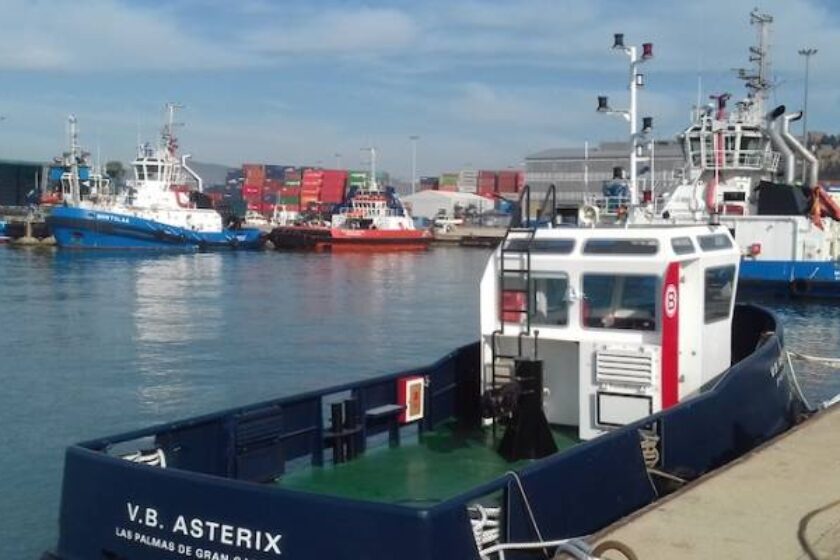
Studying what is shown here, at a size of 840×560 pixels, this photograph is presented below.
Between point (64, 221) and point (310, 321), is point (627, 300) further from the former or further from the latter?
point (64, 221)

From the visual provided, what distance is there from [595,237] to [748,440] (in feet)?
7.36

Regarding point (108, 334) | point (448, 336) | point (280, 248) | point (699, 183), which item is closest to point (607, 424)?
point (448, 336)

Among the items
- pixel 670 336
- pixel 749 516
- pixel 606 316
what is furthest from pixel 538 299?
pixel 749 516

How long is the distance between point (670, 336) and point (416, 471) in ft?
7.74

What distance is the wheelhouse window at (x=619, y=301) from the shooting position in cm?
790

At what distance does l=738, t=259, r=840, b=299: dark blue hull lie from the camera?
32.0 m

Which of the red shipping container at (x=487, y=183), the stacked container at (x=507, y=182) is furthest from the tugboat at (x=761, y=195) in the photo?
the red shipping container at (x=487, y=183)

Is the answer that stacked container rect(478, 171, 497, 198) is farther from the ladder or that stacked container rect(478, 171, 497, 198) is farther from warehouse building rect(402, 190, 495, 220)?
the ladder

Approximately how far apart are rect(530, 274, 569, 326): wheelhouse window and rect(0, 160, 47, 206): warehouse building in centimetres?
12297

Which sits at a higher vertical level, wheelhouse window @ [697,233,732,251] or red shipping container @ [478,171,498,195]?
red shipping container @ [478,171,498,195]

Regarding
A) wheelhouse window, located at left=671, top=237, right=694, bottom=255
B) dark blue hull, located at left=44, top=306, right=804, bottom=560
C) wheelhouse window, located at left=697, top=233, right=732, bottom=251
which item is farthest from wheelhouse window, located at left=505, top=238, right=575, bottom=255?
dark blue hull, located at left=44, top=306, right=804, bottom=560

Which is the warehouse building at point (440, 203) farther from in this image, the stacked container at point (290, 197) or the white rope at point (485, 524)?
the white rope at point (485, 524)

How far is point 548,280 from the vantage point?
834 cm

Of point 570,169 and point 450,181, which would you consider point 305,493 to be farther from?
point 450,181
